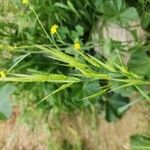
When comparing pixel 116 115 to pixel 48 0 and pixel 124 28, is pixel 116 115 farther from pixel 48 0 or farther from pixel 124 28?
pixel 48 0

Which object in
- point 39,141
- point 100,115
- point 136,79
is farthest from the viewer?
point 39,141

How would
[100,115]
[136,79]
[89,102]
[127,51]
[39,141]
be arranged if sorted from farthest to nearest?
[39,141], [100,115], [89,102], [127,51], [136,79]

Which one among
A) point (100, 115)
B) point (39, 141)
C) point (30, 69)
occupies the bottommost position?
point (39, 141)

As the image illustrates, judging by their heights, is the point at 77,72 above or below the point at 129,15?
below

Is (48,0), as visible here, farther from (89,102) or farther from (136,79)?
(136,79)

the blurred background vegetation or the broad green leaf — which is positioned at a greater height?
the broad green leaf

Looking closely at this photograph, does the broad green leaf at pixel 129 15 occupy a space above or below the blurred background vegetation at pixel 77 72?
above

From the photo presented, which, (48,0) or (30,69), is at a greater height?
(48,0)

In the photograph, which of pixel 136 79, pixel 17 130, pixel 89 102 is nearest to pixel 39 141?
pixel 17 130

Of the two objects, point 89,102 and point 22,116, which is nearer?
point 89,102

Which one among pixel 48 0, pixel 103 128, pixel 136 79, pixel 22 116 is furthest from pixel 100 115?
pixel 136 79
